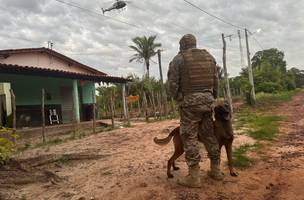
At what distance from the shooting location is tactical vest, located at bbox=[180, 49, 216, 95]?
497 centimetres

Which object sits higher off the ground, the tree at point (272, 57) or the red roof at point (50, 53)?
the tree at point (272, 57)

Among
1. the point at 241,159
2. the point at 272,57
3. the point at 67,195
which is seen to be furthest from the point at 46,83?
the point at 272,57

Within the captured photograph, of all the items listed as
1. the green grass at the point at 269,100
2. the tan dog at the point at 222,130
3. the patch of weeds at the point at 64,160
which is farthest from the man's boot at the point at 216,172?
the green grass at the point at 269,100

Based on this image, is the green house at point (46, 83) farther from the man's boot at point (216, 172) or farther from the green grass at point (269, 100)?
the green grass at point (269, 100)

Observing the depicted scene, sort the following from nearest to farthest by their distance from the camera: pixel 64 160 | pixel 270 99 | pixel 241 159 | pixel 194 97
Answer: pixel 194 97 → pixel 241 159 → pixel 64 160 → pixel 270 99

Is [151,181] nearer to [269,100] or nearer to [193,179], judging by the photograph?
[193,179]

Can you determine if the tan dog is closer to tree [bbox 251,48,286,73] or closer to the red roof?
the red roof

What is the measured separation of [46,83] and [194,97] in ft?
45.2

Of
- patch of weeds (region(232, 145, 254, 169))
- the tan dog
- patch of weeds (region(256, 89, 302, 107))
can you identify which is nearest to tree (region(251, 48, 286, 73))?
patch of weeds (region(256, 89, 302, 107))

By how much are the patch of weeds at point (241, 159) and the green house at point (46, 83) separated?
797 centimetres

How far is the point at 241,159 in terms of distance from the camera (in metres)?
6.47

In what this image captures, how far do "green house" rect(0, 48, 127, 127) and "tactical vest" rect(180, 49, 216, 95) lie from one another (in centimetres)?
960

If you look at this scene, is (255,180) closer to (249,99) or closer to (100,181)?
(100,181)

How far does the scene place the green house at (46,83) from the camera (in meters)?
15.5
